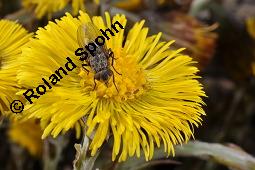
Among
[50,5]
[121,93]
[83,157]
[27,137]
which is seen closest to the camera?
[83,157]

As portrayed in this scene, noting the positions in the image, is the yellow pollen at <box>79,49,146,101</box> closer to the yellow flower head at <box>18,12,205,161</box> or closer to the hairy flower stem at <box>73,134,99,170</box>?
the yellow flower head at <box>18,12,205,161</box>

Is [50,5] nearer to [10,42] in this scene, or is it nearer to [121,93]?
[10,42]

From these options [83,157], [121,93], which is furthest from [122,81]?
[83,157]

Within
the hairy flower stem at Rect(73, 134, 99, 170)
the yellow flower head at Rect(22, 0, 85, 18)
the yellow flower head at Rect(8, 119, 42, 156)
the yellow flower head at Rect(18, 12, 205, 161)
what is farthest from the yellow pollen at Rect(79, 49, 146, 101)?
the yellow flower head at Rect(8, 119, 42, 156)

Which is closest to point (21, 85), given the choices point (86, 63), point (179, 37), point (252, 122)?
point (86, 63)

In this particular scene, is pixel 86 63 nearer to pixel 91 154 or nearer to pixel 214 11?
pixel 91 154

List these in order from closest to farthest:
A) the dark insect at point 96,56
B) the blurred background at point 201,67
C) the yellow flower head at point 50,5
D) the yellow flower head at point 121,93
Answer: the yellow flower head at point 121,93
the dark insect at point 96,56
the yellow flower head at point 50,5
the blurred background at point 201,67

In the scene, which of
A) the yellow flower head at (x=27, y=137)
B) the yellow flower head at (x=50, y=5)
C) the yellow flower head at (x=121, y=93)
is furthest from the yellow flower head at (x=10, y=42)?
the yellow flower head at (x=27, y=137)

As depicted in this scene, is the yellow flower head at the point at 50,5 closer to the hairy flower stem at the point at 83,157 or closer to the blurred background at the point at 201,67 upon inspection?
the blurred background at the point at 201,67

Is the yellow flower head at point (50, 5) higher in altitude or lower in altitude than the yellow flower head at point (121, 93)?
higher
